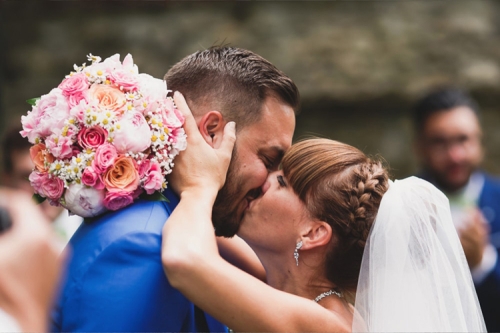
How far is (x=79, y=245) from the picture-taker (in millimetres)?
3037

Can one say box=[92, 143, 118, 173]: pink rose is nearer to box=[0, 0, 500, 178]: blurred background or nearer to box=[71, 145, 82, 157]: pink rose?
box=[71, 145, 82, 157]: pink rose

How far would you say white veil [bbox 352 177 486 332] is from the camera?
3211 mm

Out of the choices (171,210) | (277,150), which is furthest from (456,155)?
(171,210)

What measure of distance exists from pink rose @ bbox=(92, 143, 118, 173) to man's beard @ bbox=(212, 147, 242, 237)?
73cm

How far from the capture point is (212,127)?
11.4 feet

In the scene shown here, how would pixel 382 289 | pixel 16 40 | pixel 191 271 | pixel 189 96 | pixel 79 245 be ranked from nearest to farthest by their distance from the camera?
pixel 191 271 < pixel 79 245 < pixel 382 289 < pixel 189 96 < pixel 16 40

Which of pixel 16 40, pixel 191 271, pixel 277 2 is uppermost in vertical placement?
pixel 191 271

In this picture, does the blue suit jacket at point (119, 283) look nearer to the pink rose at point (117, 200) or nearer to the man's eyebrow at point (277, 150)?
the pink rose at point (117, 200)

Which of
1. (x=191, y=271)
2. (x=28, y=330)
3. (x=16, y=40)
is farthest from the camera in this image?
(x=16, y=40)

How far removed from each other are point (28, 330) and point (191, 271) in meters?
1.12

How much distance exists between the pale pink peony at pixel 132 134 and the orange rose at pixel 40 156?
36 cm

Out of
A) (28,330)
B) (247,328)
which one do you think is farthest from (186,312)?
(28,330)

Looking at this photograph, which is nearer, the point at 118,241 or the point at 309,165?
the point at 118,241

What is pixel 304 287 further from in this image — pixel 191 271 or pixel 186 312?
pixel 191 271
